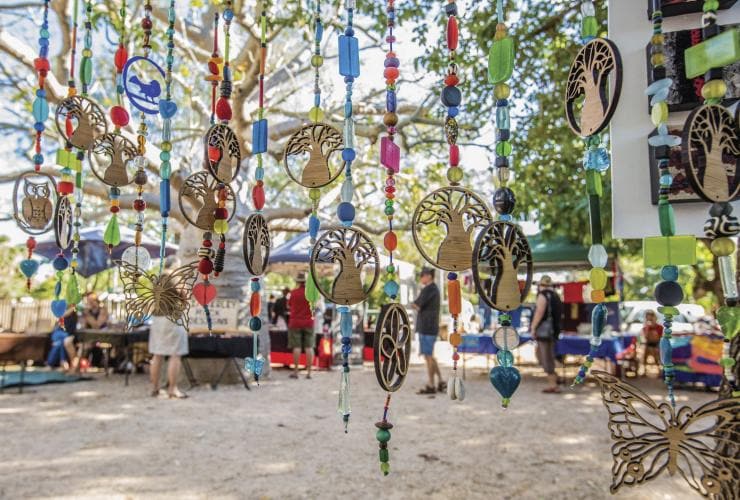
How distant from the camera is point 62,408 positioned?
5.82m

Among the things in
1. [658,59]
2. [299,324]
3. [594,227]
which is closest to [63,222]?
[594,227]

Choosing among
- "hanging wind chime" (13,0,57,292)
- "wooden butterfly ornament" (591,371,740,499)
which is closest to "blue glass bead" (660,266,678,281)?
"wooden butterfly ornament" (591,371,740,499)

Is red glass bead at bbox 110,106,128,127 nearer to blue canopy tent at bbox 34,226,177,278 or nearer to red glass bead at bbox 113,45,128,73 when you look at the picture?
red glass bead at bbox 113,45,128,73

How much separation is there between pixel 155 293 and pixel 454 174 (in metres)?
0.75

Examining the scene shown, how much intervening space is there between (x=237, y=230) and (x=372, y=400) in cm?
295

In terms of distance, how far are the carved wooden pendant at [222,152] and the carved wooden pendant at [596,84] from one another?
2.36ft

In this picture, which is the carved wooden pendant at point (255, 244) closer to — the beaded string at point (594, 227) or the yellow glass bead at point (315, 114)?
the yellow glass bead at point (315, 114)

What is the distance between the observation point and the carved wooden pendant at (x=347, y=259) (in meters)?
1.00

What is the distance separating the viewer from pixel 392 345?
98 centimetres

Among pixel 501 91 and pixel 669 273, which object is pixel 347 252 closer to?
pixel 501 91

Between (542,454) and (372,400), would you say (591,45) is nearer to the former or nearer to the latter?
(542,454)

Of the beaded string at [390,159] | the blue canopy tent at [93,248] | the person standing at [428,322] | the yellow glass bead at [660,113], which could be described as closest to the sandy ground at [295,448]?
the person standing at [428,322]

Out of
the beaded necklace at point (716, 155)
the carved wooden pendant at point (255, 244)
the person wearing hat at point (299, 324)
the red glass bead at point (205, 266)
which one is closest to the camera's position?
the beaded necklace at point (716, 155)

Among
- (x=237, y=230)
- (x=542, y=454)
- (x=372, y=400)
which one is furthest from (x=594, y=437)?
(x=237, y=230)
